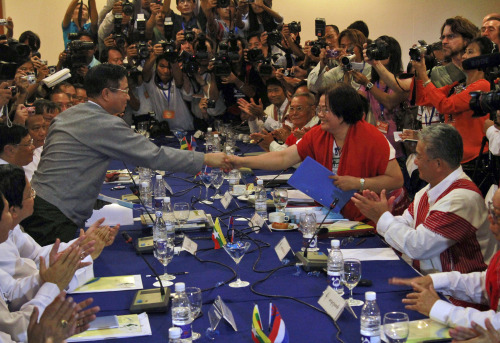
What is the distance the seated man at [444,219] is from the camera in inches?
91.6

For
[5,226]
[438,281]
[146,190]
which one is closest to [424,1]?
[146,190]

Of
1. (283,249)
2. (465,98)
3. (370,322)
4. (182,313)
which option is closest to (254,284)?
(283,249)

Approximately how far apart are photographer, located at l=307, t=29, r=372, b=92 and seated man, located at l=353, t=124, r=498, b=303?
219 cm

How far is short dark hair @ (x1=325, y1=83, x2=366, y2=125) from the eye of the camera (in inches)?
128

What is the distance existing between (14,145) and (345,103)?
68.2 inches

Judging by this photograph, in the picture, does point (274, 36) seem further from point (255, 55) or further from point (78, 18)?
point (78, 18)

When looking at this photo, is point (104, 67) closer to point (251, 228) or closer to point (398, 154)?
point (251, 228)

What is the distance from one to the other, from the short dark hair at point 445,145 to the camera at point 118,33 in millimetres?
4231

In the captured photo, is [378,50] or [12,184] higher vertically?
[378,50]

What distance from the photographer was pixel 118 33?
6.24 m

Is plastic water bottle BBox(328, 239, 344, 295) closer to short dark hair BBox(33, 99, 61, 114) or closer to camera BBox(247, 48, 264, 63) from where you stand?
short dark hair BBox(33, 99, 61, 114)

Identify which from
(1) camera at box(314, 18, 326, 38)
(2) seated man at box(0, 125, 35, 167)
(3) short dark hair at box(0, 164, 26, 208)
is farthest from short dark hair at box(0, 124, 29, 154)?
(1) camera at box(314, 18, 326, 38)

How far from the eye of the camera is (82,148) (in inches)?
114

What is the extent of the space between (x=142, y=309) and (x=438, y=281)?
101 centimetres
